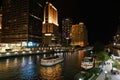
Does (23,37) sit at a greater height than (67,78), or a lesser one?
greater

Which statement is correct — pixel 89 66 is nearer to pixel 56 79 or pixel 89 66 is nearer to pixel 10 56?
pixel 56 79

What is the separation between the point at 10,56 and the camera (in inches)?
4906

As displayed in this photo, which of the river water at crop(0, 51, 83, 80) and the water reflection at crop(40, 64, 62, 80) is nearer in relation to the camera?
the water reflection at crop(40, 64, 62, 80)

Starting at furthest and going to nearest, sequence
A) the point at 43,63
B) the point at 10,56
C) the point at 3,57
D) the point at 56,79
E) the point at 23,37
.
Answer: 1. the point at 23,37
2. the point at 10,56
3. the point at 3,57
4. the point at 43,63
5. the point at 56,79

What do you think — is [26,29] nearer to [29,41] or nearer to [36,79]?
[29,41]

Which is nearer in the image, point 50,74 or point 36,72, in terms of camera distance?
point 50,74

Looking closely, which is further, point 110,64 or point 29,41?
point 29,41

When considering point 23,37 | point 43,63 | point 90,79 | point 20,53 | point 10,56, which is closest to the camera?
point 90,79

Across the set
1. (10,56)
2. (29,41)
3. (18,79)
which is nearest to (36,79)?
(18,79)

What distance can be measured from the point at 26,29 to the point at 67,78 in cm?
14870

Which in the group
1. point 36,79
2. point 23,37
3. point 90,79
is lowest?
point 36,79

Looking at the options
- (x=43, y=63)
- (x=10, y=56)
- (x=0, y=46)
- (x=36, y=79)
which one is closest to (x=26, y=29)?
(x=0, y=46)

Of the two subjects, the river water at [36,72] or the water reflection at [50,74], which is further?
the river water at [36,72]

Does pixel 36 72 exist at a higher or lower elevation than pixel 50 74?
higher
